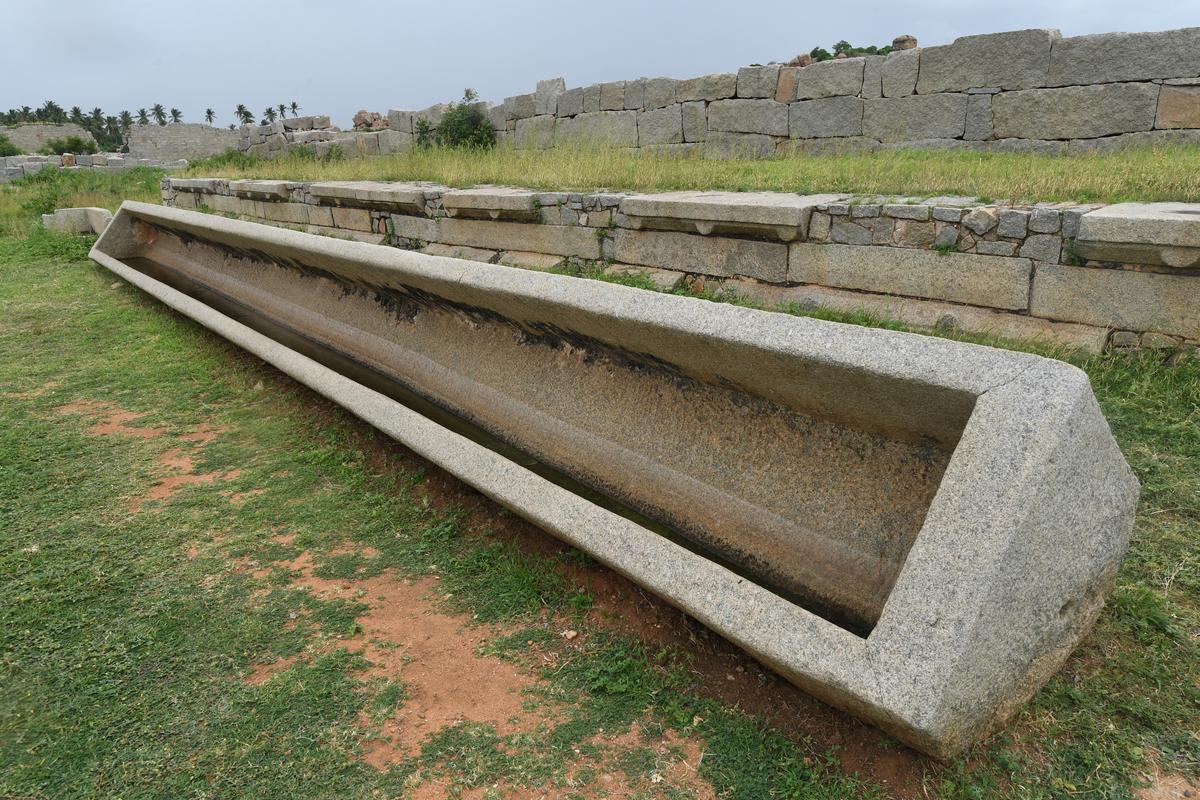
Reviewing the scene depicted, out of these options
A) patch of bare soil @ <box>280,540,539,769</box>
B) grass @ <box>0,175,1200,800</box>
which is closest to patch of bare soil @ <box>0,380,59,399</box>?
grass @ <box>0,175,1200,800</box>

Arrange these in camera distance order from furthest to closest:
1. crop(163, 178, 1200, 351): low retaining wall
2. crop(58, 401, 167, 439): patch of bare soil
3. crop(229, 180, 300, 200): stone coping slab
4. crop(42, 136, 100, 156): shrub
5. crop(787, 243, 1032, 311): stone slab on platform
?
crop(42, 136, 100, 156): shrub, crop(229, 180, 300, 200): stone coping slab, crop(787, 243, 1032, 311): stone slab on platform, crop(58, 401, 167, 439): patch of bare soil, crop(163, 178, 1200, 351): low retaining wall

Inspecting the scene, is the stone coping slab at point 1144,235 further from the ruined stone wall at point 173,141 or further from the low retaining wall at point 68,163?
the ruined stone wall at point 173,141

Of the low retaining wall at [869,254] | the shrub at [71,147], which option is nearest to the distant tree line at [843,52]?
the low retaining wall at [869,254]

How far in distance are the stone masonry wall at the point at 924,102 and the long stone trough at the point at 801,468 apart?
21.7 ft

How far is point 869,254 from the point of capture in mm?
4562

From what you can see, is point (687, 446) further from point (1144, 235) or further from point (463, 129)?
point (463, 129)

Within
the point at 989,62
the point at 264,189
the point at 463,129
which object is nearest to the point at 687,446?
the point at 989,62

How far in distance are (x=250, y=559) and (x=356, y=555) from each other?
37 centimetres

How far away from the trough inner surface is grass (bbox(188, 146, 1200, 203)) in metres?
3.02

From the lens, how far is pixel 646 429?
2715 mm

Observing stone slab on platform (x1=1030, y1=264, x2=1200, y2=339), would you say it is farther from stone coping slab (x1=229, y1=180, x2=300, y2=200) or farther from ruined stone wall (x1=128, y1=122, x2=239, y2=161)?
ruined stone wall (x1=128, y1=122, x2=239, y2=161)

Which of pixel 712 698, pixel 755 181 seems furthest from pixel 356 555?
pixel 755 181

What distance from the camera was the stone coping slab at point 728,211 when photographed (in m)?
→ 4.70

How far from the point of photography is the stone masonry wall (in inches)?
262
